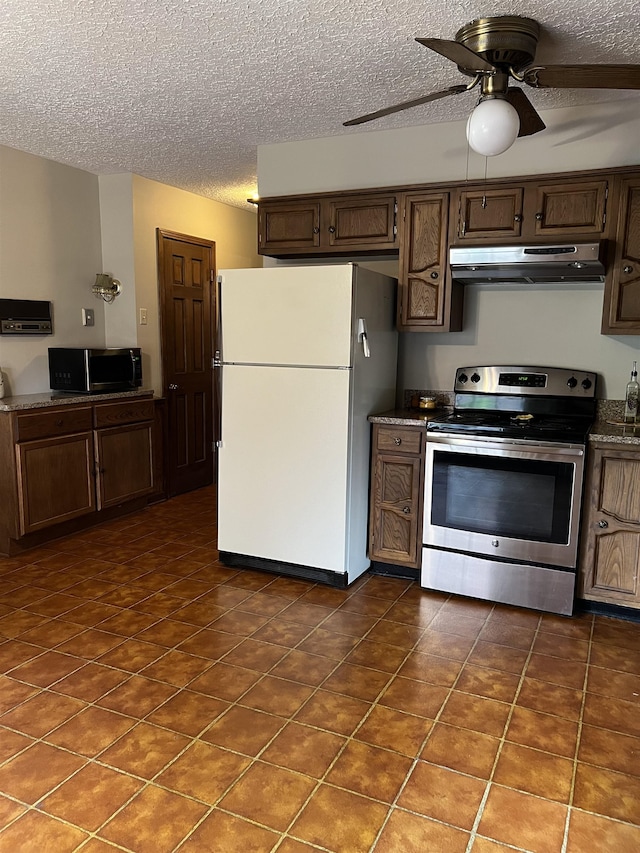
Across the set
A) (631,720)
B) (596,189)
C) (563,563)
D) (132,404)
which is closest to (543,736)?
(631,720)

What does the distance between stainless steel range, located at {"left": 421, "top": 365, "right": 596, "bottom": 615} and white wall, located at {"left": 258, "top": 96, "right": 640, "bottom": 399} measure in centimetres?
23

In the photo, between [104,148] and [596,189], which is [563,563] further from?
[104,148]

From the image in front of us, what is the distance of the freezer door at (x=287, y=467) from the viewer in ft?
10.4

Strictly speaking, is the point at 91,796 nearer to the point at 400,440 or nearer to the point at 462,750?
the point at 462,750

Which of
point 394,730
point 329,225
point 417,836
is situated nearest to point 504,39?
point 329,225

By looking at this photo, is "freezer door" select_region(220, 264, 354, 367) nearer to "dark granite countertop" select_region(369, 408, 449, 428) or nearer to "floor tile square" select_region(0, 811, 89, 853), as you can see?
"dark granite countertop" select_region(369, 408, 449, 428)

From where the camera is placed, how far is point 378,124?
344 cm

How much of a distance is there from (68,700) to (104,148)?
3207 millimetres

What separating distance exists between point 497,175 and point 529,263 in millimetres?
622

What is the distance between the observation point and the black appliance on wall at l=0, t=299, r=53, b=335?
3.92 m

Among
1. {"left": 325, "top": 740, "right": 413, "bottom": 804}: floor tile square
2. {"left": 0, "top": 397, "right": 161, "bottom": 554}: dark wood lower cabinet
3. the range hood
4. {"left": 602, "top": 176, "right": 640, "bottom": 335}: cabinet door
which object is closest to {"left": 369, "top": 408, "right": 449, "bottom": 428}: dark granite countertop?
the range hood

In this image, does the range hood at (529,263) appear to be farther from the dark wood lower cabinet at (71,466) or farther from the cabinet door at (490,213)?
the dark wood lower cabinet at (71,466)

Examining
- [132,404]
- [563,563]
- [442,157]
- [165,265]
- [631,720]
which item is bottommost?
[631,720]

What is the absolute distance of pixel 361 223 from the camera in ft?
11.8
